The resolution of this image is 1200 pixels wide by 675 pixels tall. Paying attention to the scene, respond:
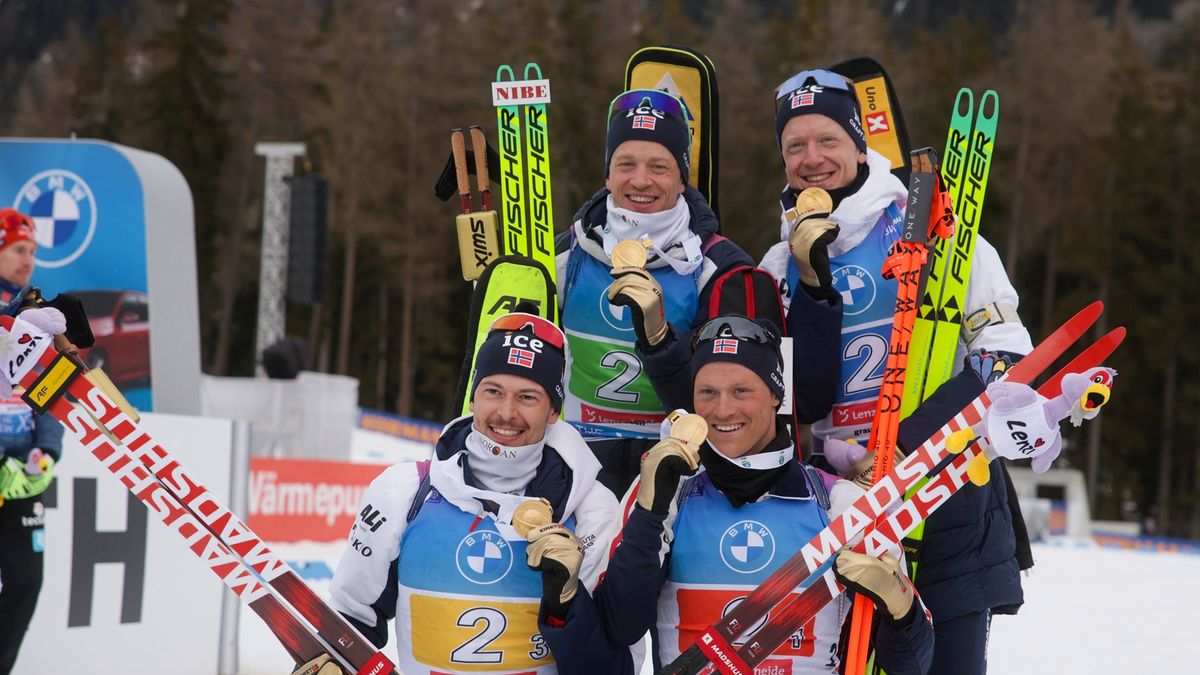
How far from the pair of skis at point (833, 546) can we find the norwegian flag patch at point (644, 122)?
48.2 inches

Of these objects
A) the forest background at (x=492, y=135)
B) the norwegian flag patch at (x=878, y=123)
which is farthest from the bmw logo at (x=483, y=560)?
the forest background at (x=492, y=135)

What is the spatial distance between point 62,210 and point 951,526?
17.0 feet

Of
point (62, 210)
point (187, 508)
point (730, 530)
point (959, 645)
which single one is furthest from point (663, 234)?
point (62, 210)

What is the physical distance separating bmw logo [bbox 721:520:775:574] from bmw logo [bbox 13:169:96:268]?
4.73m

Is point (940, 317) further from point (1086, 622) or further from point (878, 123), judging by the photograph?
point (1086, 622)

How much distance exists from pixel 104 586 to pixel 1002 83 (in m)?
35.8

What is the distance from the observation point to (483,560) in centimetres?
283

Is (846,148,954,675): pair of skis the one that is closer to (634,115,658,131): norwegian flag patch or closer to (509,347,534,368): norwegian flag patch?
(634,115,658,131): norwegian flag patch

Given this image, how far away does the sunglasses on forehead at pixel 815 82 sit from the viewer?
330 centimetres

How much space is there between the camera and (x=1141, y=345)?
3164 centimetres


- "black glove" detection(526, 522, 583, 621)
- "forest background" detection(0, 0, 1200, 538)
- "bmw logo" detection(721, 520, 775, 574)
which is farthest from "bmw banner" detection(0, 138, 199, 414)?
"forest background" detection(0, 0, 1200, 538)

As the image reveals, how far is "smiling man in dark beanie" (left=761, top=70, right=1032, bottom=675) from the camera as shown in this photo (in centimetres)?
302

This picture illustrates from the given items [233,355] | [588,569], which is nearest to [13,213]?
[588,569]

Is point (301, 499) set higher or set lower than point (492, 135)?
lower
